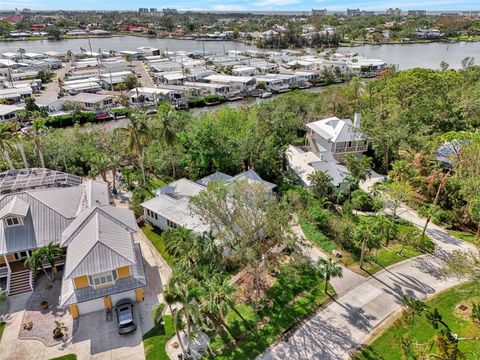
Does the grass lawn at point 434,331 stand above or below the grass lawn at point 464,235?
above

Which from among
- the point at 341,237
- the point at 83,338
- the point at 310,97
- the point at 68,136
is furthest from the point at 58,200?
the point at 310,97

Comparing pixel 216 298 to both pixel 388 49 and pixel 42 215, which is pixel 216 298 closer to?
pixel 42 215

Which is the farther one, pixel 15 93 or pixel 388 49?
pixel 388 49

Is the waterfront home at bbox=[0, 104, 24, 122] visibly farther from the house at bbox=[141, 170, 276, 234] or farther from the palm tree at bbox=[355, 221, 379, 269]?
the palm tree at bbox=[355, 221, 379, 269]

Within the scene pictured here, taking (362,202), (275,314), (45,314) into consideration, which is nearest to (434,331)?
(275,314)

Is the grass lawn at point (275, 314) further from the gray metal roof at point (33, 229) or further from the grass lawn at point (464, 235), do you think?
the gray metal roof at point (33, 229)

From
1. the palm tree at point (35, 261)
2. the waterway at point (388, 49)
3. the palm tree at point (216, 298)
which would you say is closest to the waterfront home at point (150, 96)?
the palm tree at point (35, 261)
